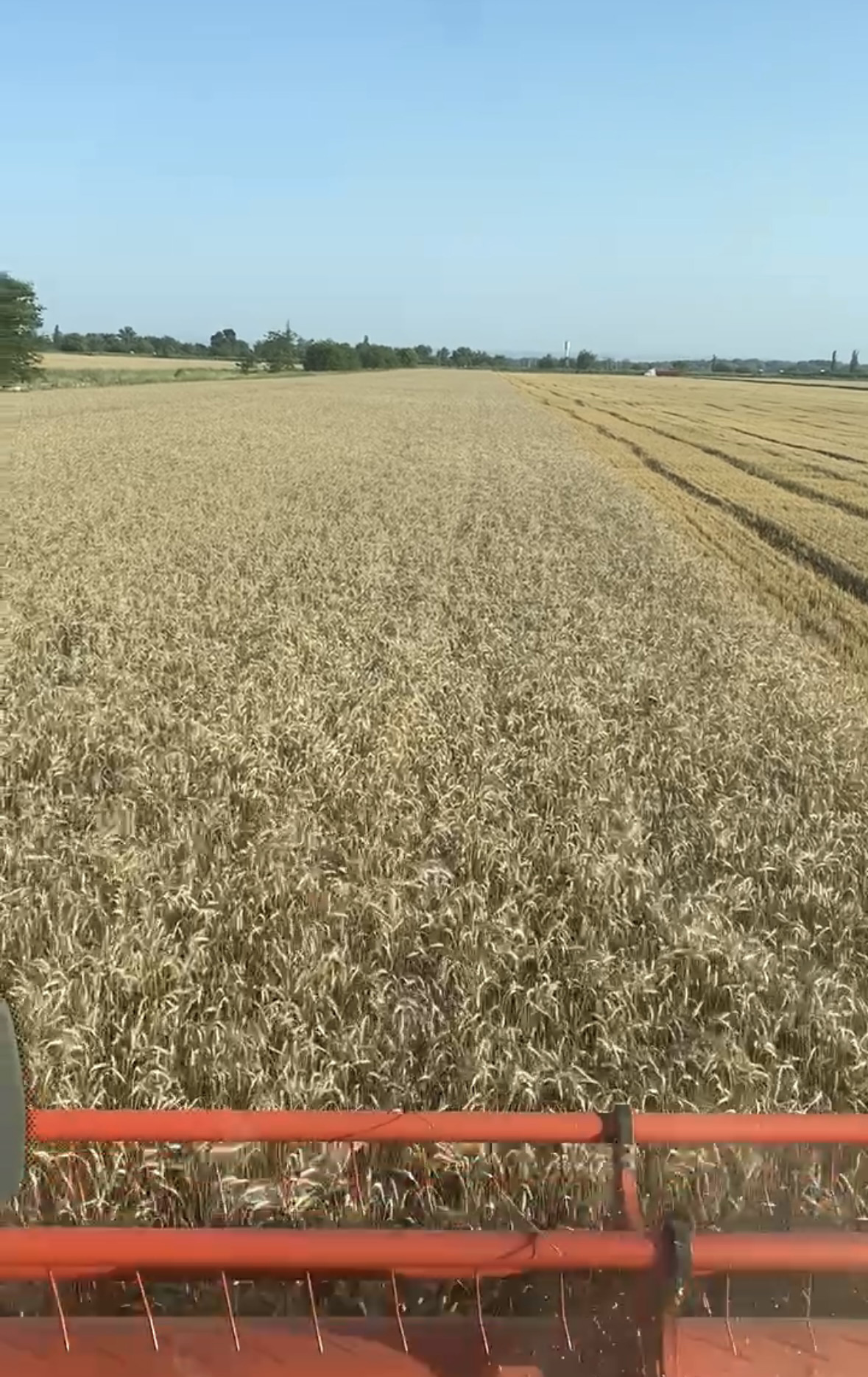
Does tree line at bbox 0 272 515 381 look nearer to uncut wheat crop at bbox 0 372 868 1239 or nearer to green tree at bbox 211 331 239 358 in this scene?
green tree at bbox 211 331 239 358

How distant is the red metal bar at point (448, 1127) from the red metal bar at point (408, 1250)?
26cm

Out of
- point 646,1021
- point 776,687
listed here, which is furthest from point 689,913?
point 776,687

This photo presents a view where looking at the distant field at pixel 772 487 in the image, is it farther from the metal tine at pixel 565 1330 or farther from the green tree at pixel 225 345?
the green tree at pixel 225 345

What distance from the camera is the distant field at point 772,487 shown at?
1447 cm

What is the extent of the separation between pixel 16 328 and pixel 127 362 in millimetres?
97347

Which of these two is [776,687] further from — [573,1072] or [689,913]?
[573,1072]

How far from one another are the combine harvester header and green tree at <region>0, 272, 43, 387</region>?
266 centimetres

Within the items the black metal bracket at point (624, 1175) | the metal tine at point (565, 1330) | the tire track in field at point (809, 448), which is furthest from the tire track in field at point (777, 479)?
the metal tine at point (565, 1330)

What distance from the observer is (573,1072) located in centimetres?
402

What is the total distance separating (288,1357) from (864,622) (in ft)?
39.3

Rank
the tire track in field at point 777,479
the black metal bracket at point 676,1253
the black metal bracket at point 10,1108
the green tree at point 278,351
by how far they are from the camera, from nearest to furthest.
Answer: the black metal bracket at point 10,1108, the black metal bracket at point 676,1253, the tire track in field at point 777,479, the green tree at point 278,351

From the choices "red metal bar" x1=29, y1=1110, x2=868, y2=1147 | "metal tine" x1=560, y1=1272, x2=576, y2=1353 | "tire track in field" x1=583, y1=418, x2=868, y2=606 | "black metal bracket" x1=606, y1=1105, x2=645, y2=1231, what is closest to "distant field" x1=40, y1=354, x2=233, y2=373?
"tire track in field" x1=583, y1=418, x2=868, y2=606

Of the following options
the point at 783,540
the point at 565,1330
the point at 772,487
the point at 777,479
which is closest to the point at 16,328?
the point at 565,1330

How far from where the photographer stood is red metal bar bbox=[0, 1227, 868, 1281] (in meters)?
2.20
